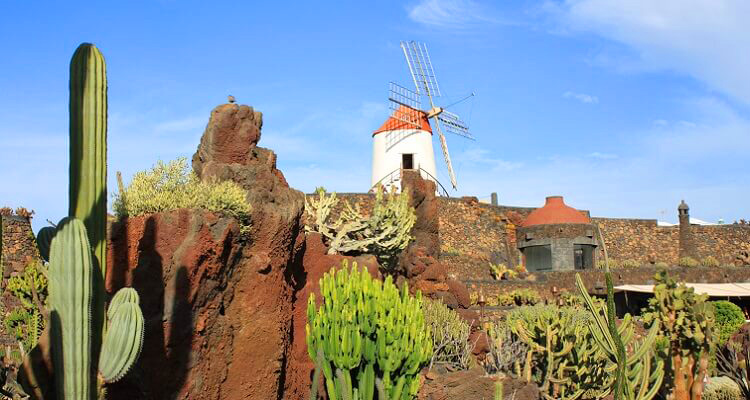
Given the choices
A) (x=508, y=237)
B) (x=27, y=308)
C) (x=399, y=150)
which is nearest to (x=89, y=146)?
(x=27, y=308)

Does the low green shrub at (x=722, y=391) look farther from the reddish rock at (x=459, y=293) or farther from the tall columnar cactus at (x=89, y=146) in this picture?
the tall columnar cactus at (x=89, y=146)

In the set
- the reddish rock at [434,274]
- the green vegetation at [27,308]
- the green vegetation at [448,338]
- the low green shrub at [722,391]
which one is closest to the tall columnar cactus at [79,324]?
the green vegetation at [448,338]

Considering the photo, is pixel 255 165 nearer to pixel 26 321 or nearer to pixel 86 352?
pixel 86 352

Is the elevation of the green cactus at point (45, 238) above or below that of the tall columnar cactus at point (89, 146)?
below

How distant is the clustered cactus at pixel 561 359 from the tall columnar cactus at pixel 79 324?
6.60 metres

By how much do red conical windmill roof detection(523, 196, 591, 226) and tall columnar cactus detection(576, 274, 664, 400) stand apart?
18386 mm

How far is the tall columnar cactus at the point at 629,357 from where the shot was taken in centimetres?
752

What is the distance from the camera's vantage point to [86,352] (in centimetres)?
632

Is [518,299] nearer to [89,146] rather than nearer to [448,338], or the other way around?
[448,338]

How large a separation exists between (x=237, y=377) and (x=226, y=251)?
1.40m

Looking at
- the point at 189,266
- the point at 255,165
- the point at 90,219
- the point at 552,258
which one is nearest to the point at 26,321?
the point at 255,165

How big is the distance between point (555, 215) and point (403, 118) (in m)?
8.88

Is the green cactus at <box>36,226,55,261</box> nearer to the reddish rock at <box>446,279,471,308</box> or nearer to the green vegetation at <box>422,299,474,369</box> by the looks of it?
the green vegetation at <box>422,299,474,369</box>

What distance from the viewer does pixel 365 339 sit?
370 inches
